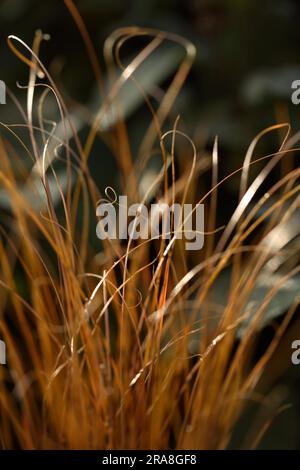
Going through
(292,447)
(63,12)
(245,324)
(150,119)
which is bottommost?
(292,447)

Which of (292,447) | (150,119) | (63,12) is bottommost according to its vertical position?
(292,447)

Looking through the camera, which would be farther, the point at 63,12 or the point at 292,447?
the point at 63,12

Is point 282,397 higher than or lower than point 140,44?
lower

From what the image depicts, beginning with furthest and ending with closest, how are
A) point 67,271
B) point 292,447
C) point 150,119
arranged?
point 150,119
point 292,447
point 67,271

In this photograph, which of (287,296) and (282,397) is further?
(282,397)

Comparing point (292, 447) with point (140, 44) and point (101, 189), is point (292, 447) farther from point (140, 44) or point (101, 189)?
point (140, 44)

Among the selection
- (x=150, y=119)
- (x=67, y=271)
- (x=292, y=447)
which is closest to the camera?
(x=67, y=271)
